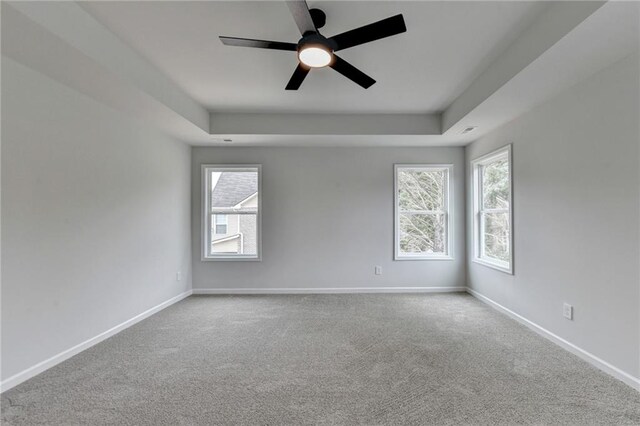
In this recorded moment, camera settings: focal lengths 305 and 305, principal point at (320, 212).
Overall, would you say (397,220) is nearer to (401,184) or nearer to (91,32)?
Result: (401,184)

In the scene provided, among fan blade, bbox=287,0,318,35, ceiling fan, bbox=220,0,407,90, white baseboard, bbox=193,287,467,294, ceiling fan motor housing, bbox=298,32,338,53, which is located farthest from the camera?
white baseboard, bbox=193,287,467,294

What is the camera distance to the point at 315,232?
4777 millimetres

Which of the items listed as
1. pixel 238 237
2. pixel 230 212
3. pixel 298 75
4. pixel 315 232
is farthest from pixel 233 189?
pixel 298 75

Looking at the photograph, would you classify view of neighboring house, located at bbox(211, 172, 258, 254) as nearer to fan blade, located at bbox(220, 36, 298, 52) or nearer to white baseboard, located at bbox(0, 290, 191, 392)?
white baseboard, located at bbox(0, 290, 191, 392)

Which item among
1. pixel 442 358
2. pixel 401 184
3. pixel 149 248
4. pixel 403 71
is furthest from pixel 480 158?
pixel 149 248

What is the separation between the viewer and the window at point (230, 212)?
482 centimetres

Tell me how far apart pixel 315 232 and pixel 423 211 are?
5.80 ft

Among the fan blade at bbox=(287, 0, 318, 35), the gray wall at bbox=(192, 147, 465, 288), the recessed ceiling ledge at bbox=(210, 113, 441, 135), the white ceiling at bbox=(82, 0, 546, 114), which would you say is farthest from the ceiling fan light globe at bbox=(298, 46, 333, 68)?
the gray wall at bbox=(192, 147, 465, 288)

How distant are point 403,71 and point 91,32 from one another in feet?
8.27

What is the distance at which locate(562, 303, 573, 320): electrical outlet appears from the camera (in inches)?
106

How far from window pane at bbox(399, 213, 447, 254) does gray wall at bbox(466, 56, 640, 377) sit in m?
1.44

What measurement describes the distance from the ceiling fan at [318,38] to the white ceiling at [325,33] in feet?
0.77

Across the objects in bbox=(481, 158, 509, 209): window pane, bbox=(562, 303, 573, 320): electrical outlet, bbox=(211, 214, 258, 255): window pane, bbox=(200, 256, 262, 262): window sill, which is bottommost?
bbox=(562, 303, 573, 320): electrical outlet

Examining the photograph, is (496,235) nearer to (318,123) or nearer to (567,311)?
(567,311)
